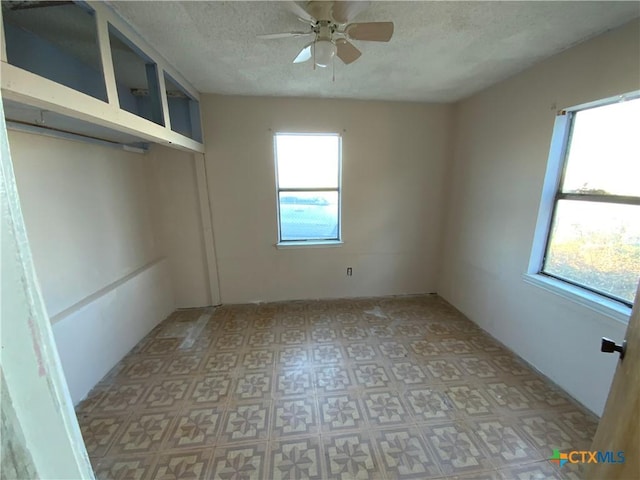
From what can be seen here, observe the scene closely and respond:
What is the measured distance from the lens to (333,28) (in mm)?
1553

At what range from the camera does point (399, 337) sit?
2662mm

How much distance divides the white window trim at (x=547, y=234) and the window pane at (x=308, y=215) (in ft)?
6.76

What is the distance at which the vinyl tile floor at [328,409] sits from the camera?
1468mm

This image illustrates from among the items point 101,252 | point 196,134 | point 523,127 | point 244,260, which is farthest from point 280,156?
point 523,127

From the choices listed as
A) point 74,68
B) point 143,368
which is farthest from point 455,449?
point 74,68

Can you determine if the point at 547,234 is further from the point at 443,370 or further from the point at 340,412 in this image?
the point at 340,412

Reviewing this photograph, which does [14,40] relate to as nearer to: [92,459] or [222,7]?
[222,7]

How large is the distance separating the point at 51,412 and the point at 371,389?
6.33ft

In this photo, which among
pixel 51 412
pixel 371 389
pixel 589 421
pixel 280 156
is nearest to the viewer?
pixel 51 412

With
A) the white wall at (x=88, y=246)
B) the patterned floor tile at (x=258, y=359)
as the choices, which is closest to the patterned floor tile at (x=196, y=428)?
the patterned floor tile at (x=258, y=359)

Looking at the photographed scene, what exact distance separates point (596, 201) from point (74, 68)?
12.2 feet

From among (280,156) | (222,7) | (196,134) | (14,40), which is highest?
(222,7)

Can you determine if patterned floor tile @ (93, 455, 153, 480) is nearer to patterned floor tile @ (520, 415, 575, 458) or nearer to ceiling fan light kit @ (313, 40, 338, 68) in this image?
patterned floor tile @ (520, 415, 575, 458)

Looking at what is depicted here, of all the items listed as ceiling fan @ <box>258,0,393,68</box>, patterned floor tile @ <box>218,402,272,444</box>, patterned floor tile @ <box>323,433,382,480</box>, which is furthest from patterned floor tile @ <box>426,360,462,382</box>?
ceiling fan @ <box>258,0,393,68</box>
